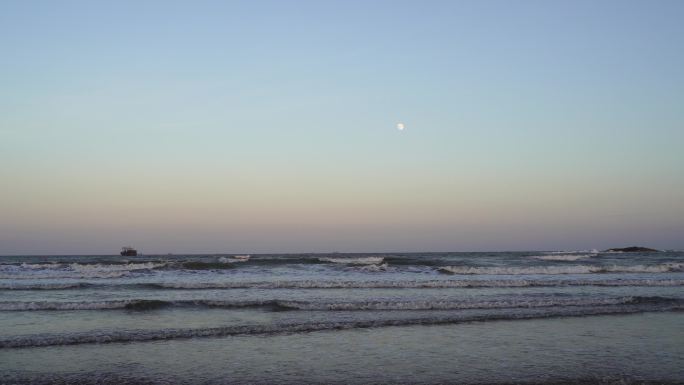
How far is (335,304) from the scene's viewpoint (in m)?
18.3

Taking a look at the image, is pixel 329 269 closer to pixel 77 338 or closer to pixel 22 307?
pixel 22 307

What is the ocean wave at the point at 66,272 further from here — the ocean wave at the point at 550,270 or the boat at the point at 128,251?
the boat at the point at 128,251

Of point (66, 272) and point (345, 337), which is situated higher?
point (345, 337)

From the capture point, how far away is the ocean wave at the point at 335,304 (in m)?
17.8

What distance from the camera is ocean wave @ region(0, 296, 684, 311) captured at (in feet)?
58.2

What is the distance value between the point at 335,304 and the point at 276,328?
4881mm

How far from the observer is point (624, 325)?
1404 cm

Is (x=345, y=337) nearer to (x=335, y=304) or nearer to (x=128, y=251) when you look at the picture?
(x=335, y=304)

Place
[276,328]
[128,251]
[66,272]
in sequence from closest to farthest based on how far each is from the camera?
[276,328]
[66,272]
[128,251]

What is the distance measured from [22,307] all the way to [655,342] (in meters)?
19.3

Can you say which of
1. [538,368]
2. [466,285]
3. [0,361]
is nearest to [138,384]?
[0,361]

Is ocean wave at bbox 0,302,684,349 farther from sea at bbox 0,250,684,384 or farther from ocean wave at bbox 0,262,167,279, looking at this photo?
ocean wave at bbox 0,262,167,279

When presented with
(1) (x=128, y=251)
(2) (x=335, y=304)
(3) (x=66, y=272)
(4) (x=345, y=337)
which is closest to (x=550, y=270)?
(2) (x=335, y=304)

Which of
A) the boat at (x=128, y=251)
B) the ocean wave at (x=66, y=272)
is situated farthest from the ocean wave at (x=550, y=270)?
the boat at (x=128, y=251)
